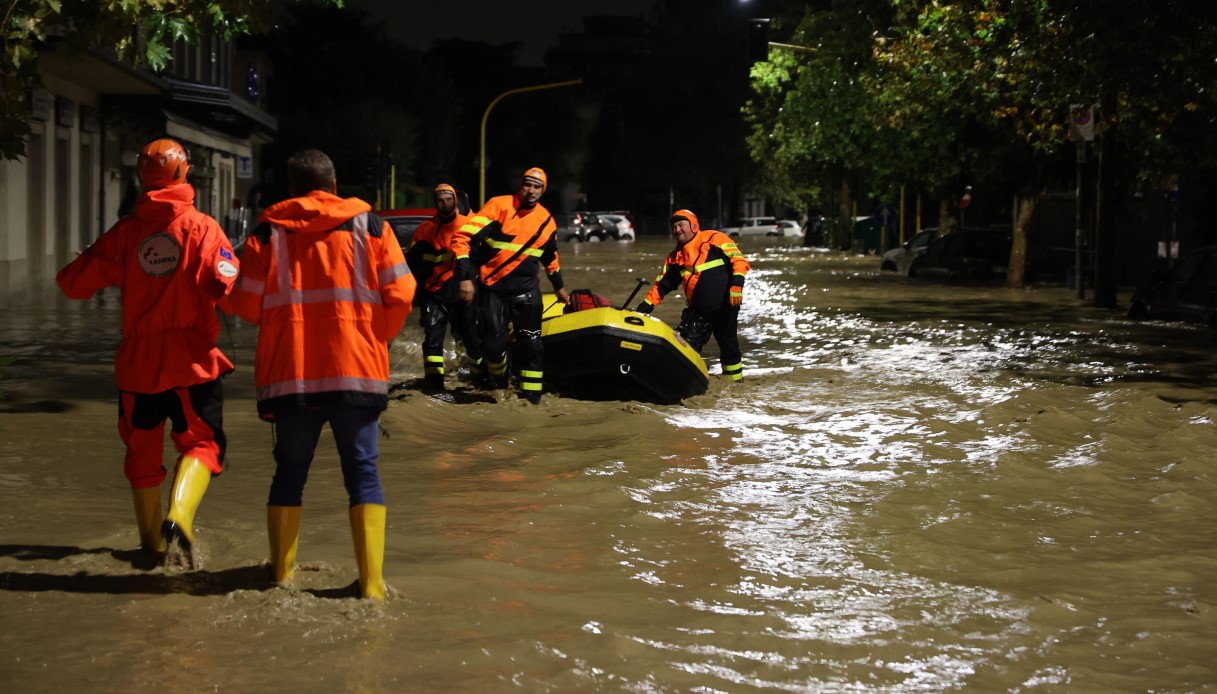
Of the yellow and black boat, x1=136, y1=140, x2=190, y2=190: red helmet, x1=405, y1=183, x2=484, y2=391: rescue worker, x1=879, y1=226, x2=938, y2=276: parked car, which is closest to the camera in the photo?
x1=136, y1=140, x2=190, y2=190: red helmet

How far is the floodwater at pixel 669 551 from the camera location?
5402 mm

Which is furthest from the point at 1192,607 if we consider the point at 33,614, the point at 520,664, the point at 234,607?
the point at 33,614

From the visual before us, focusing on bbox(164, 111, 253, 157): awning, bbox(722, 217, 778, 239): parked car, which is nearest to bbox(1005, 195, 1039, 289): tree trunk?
bbox(164, 111, 253, 157): awning

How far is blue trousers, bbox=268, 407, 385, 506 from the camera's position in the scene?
19.7 feet

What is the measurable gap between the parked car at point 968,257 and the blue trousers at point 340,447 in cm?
2922

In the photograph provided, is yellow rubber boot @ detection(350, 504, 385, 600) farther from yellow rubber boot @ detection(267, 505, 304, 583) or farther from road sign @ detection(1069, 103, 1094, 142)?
road sign @ detection(1069, 103, 1094, 142)

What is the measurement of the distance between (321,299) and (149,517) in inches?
51.4

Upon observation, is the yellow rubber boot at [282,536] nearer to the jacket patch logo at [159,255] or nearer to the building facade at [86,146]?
the jacket patch logo at [159,255]

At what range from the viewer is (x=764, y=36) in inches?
1122

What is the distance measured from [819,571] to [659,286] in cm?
704

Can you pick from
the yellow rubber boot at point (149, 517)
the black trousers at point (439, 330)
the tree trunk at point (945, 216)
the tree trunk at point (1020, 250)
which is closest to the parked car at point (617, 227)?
the tree trunk at point (945, 216)

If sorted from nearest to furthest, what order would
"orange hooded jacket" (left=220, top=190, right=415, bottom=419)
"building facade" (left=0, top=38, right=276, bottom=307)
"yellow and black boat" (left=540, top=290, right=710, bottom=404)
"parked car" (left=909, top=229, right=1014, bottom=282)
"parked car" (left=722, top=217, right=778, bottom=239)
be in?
1. "orange hooded jacket" (left=220, top=190, right=415, bottom=419)
2. "yellow and black boat" (left=540, top=290, right=710, bottom=404)
3. "building facade" (left=0, top=38, right=276, bottom=307)
4. "parked car" (left=909, top=229, right=1014, bottom=282)
5. "parked car" (left=722, top=217, right=778, bottom=239)

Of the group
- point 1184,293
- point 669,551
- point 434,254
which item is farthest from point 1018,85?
point 669,551

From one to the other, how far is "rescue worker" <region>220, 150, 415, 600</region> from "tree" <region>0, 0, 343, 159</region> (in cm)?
527
